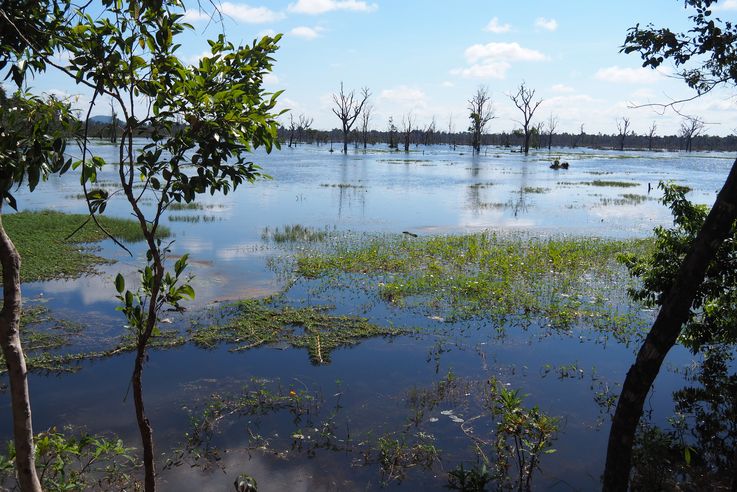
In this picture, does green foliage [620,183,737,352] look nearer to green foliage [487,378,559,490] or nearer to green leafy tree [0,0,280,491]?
green foliage [487,378,559,490]

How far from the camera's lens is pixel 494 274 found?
13391 millimetres

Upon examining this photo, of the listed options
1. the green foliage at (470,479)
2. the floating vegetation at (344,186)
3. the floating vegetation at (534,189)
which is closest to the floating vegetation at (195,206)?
the floating vegetation at (344,186)

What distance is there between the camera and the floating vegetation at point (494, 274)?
11062 millimetres

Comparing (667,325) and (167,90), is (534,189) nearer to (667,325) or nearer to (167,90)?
(667,325)

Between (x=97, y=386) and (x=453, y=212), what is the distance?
19272 mm

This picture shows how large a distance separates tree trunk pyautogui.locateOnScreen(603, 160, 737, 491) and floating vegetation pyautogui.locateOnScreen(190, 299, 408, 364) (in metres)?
5.12

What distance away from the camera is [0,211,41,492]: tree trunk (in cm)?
310

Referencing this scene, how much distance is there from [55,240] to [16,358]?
47.9ft

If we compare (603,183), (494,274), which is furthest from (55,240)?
(603,183)

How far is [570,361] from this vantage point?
29.5 ft

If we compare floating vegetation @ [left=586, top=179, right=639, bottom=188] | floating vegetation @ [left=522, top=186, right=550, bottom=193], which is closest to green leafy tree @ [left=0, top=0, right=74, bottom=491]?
floating vegetation @ [left=522, top=186, right=550, bottom=193]

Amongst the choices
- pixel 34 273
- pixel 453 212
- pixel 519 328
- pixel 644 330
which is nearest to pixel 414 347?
pixel 519 328

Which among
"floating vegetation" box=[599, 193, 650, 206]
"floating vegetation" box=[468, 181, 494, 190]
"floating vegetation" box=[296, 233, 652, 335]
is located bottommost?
"floating vegetation" box=[296, 233, 652, 335]

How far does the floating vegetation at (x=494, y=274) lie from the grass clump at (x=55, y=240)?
559cm
